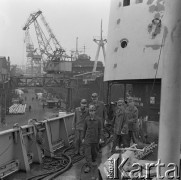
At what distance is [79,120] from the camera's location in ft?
24.3

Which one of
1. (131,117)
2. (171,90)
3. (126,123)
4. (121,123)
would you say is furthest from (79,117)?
(171,90)

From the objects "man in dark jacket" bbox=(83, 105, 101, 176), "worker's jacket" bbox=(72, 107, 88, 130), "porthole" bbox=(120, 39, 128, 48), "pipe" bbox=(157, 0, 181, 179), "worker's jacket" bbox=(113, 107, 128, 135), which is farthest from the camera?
"porthole" bbox=(120, 39, 128, 48)

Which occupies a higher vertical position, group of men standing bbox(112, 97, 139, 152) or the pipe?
the pipe

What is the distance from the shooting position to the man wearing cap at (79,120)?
7234 mm

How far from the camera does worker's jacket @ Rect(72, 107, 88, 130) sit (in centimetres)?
732

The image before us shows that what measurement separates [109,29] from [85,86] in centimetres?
4210

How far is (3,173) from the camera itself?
5.71 metres

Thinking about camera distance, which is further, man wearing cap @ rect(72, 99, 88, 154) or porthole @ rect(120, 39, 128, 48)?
porthole @ rect(120, 39, 128, 48)

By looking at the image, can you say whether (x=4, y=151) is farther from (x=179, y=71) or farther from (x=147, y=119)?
(x=147, y=119)

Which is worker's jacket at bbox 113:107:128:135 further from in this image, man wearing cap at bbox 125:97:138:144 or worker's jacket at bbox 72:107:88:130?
worker's jacket at bbox 72:107:88:130

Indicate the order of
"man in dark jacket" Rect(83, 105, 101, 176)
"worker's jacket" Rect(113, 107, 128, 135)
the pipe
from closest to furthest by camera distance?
1. the pipe
2. "man in dark jacket" Rect(83, 105, 101, 176)
3. "worker's jacket" Rect(113, 107, 128, 135)

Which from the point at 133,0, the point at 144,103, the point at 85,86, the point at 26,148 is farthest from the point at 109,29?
the point at 85,86

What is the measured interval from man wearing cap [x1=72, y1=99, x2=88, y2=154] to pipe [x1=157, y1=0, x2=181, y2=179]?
15.0ft

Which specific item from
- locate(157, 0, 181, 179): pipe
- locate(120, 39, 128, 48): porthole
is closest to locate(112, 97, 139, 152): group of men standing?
locate(120, 39, 128, 48): porthole
